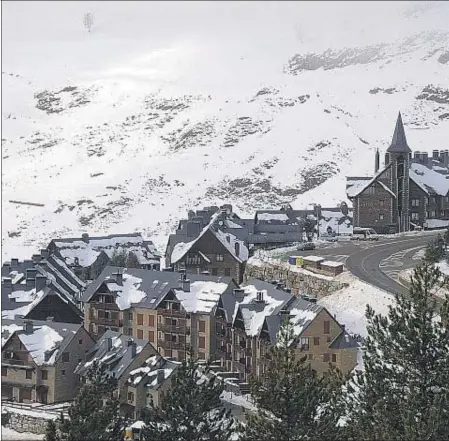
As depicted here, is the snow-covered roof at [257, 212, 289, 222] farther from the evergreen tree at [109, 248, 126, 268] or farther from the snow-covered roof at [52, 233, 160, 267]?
the evergreen tree at [109, 248, 126, 268]

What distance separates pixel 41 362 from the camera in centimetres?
1489

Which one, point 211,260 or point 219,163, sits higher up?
point 219,163

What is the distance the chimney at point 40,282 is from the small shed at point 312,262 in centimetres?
526

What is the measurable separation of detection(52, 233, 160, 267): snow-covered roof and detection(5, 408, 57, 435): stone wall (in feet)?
28.0

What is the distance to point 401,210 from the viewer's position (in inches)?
766

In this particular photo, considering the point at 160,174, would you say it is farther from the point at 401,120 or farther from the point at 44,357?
the point at 44,357

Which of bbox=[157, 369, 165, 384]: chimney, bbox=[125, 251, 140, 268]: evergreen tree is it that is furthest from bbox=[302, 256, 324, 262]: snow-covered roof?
bbox=[125, 251, 140, 268]: evergreen tree

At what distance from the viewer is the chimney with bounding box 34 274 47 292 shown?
58.5ft

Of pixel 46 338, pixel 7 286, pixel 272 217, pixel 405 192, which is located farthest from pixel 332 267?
pixel 272 217

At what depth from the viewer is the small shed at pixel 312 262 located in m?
17.6

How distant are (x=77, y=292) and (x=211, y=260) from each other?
322 centimetres

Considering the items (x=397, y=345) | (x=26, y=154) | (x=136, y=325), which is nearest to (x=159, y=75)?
(x=26, y=154)

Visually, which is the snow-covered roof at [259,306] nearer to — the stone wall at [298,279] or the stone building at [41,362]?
the stone wall at [298,279]

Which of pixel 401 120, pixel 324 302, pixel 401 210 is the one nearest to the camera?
pixel 324 302
